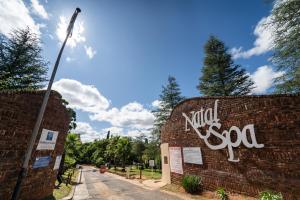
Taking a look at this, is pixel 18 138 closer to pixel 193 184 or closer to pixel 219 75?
pixel 193 184

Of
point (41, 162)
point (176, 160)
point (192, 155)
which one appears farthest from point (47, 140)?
point (176, 160)

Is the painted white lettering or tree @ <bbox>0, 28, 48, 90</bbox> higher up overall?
tree @ <bbox>0, 28, 48, 90</bbox>

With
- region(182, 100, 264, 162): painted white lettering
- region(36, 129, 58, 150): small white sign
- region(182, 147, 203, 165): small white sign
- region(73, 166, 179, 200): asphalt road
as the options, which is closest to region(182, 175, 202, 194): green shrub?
region(182, 147, 203, 165): small white sign

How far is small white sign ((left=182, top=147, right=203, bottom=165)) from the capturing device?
393 inches

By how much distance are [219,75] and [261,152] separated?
55.2 feet

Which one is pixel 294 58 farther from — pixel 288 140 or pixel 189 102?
pixel 189 102

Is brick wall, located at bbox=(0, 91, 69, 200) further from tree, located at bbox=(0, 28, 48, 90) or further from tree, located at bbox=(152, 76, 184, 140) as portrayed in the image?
tree, located at bbox=(152, 76, 184, 140)

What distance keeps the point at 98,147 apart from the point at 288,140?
157 ft

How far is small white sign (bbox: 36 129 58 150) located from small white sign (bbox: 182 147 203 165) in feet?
27.1

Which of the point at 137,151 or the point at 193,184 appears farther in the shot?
the point at 137,151

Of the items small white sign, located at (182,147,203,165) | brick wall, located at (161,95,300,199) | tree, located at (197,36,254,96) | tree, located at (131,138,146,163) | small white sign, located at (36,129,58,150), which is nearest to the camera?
brick wall, located at (161,95,300,199)

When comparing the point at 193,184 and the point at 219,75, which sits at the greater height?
the point at 219,75

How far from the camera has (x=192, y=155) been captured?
10.5m

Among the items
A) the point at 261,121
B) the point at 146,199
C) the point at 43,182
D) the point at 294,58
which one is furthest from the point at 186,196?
the point at 294,58
